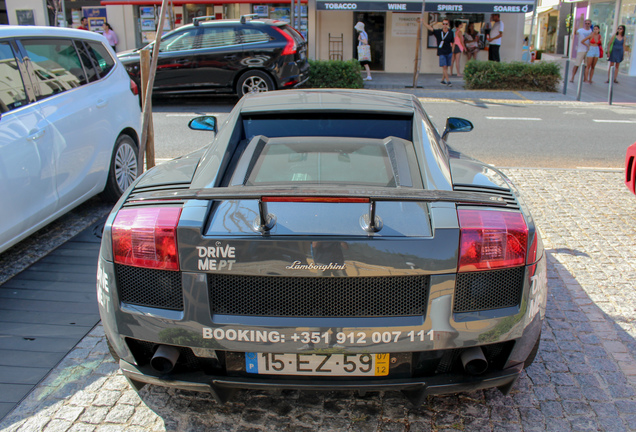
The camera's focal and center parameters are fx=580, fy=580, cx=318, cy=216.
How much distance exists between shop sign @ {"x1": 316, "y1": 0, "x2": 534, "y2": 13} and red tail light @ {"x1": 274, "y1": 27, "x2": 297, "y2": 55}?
21.6 feet

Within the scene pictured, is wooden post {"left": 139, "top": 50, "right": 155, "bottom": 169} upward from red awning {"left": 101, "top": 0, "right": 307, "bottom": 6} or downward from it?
downward

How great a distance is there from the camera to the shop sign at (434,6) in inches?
743

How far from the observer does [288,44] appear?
13023 millimetres

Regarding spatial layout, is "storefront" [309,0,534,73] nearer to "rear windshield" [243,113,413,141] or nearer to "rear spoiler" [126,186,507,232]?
"rear windshield" [243,113,413,141]

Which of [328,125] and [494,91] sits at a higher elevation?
[328,125]

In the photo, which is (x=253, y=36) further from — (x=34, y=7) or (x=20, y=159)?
(x=34, y=7)

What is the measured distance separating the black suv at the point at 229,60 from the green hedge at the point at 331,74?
72.9 inches

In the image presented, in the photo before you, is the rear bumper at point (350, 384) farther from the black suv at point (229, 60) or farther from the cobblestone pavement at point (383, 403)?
the black suv at point (229, 60)

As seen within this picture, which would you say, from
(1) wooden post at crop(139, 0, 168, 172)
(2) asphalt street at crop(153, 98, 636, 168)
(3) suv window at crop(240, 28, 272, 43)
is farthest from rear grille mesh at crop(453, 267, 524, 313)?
(3) suv window at crop(240, 28, 272, 43)

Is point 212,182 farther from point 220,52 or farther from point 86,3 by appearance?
point 86,3

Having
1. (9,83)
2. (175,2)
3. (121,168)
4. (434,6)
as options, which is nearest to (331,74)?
(434,6)

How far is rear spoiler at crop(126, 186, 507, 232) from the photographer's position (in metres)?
2.18

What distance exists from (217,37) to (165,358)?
39.3ft

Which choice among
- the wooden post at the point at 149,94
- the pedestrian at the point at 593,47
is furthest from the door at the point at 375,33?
the wooden post at the point at 149,94
